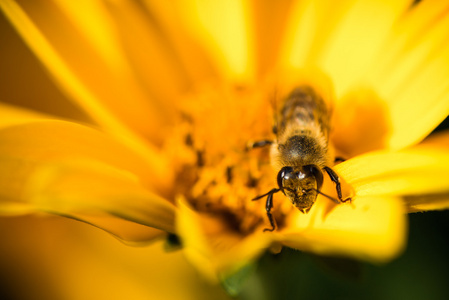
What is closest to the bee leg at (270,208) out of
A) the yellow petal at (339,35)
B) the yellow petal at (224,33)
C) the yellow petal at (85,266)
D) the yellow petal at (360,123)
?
the yellow petal at (360,123)

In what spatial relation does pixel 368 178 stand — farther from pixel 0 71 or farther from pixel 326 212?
pixel 0 71

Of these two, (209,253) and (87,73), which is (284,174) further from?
(87,73)

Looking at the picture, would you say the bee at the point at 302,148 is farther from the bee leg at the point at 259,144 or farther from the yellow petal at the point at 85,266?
the yellow petal at the point at 85,266

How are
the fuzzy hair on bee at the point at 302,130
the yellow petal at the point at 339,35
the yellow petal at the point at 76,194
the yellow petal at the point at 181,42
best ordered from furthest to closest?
the yellow petal at the point at 181,42, the yellow petal at the point at 339,35, the fuzzy hair on bee at the point at 302,130, the yellow petal at the point at 76,194

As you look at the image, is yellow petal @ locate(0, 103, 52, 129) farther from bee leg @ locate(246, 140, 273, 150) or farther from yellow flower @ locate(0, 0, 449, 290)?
bee leg @ locate(246, 140, 273, 150)

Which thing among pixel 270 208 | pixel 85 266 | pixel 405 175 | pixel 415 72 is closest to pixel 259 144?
pixel 270 208

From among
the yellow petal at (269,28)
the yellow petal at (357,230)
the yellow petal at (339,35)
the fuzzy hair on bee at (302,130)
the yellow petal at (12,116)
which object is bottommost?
the yellow petal at (357,230)
